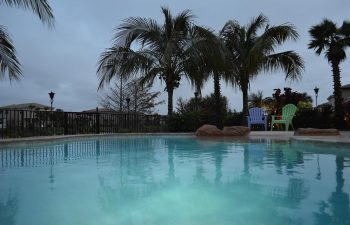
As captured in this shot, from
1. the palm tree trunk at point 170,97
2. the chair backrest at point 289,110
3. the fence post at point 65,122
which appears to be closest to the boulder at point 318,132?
the chair backrest at point 289,110

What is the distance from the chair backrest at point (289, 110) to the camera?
13672 mm

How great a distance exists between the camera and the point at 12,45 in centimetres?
752

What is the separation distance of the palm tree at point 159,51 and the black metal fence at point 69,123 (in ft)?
5.16

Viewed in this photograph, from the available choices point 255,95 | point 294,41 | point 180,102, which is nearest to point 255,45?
point 294,41

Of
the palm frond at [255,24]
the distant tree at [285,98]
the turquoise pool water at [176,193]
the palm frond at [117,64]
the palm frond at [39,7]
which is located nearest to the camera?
the turquoise pool water at [176,193]

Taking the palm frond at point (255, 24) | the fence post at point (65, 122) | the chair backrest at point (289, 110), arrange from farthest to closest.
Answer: the palm frond at point (255, 24), the chair backrest at point (289, 110), the fence post at point (65, 122)

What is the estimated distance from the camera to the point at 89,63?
20141 mm

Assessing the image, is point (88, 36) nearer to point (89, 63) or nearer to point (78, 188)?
point (89, 63)

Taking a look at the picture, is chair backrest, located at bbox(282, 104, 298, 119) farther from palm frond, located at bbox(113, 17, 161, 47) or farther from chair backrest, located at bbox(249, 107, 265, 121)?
palm frond, located at bbox(113, 17, 161, 47)

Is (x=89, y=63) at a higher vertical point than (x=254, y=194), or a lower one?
higher

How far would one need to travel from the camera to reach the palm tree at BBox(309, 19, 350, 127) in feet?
56.9

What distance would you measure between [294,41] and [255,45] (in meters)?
1.97

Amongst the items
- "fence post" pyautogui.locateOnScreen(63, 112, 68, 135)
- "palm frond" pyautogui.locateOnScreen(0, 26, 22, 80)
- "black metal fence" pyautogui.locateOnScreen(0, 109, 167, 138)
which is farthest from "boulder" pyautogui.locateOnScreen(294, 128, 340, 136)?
"palm frond" pyautogui.locateOnScreen(0, 26, 22, 80)

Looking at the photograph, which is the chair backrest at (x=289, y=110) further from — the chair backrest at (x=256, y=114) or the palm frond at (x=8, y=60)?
the palm frond at (x=8, y=60)
